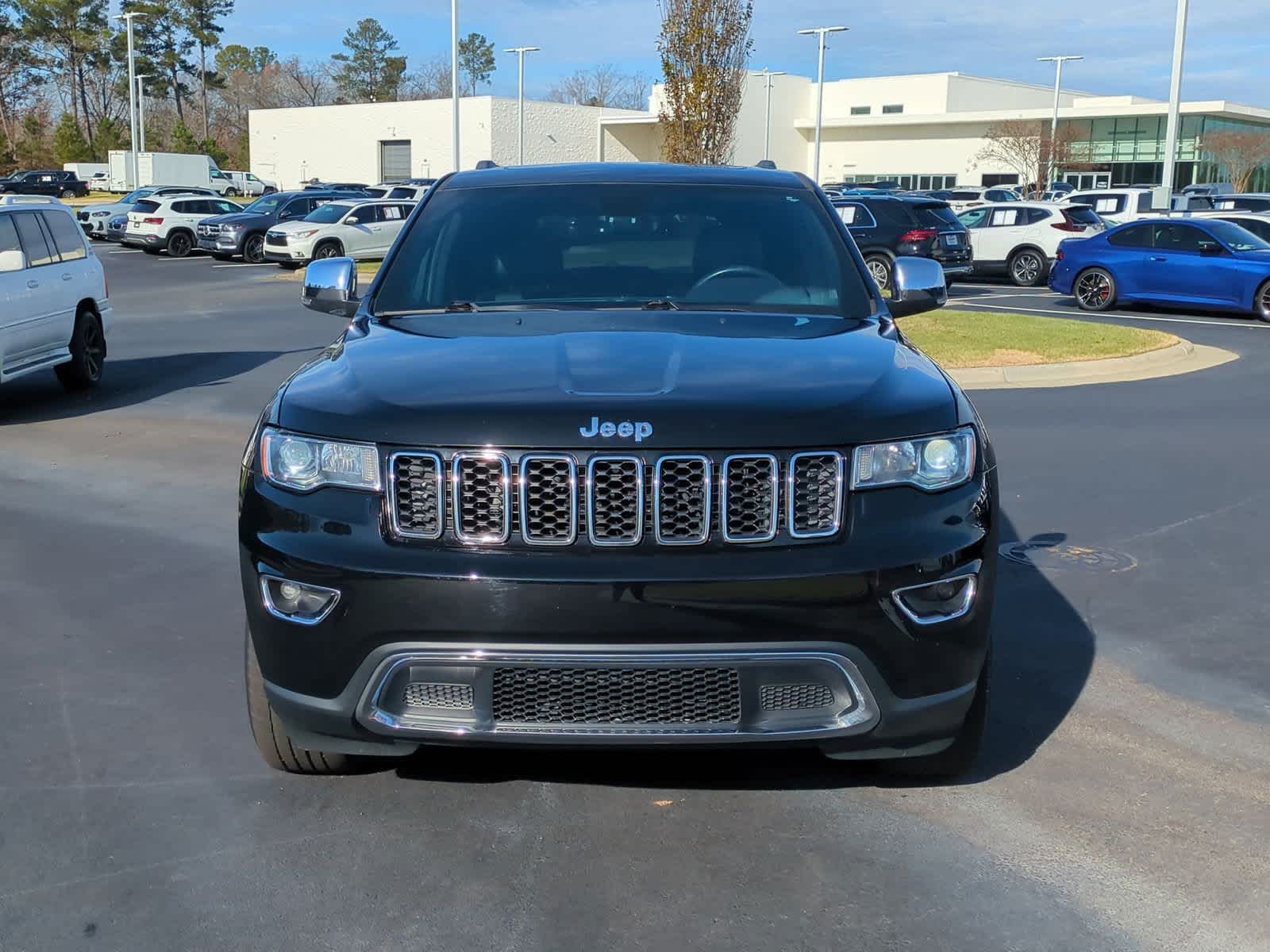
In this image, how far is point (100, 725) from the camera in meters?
4.46

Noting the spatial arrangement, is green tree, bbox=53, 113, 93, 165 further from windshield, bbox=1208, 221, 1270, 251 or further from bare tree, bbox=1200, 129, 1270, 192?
windshield, bbox=1208, 221, 1270, 251

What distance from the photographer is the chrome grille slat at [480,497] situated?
331cm

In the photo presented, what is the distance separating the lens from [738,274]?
4793mm

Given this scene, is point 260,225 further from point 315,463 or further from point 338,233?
point 315,463

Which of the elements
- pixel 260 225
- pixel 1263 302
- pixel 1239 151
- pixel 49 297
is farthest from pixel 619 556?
pixel 1239 151

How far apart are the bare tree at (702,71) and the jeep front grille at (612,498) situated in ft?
62.3

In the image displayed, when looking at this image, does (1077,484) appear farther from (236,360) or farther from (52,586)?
(236,360)

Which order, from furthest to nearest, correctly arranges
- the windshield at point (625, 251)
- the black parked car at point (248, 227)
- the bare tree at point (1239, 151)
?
the bare tree at point (1239, 151) → the black parked car at point (248, 227) → the windshield at point (625, 251)

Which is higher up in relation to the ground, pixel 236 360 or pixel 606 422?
pixel 606 422

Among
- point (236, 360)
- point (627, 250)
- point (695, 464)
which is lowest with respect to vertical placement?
point (236, 360)

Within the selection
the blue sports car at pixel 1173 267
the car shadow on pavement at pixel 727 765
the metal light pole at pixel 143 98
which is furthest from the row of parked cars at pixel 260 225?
the metal light pole at pixel 143 98

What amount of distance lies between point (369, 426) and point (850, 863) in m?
1.67

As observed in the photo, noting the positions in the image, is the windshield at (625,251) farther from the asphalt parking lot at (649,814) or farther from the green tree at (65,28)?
the green tree at (65,28)

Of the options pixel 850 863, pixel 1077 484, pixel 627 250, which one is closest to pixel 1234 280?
pixel 1077 484
